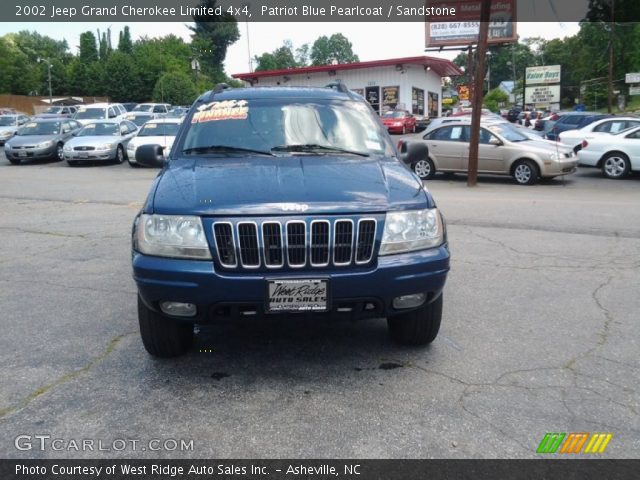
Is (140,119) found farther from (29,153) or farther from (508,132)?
(508,132)

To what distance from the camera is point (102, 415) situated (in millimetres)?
3314

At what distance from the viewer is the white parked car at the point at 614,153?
15.5 metres

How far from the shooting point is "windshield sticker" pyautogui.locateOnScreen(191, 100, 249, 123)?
479cm

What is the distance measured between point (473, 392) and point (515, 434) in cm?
49

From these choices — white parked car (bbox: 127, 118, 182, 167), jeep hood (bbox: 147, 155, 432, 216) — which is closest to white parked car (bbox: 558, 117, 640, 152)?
white parked car (bbox: 127, 118, 182, 167)

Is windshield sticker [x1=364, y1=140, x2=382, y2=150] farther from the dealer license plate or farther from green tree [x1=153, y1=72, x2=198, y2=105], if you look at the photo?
green tree [x1=153, y1=72, x2=198, y2=105]

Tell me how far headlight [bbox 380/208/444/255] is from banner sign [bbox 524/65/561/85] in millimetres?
44919

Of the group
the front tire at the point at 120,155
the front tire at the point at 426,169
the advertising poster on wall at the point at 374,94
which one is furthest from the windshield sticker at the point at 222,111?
the advertising poster on wall at the point at 374,94

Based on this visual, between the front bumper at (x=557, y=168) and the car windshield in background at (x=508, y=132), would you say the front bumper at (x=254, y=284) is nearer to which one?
the front bumper at (x=557, y=168)

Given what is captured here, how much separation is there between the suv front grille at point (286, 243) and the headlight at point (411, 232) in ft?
0.69

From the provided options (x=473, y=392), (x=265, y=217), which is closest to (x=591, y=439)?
(x=473, y=392)

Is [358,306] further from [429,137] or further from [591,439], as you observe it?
[429,137]

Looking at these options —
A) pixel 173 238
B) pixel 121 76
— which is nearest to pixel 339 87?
pixel 173 238

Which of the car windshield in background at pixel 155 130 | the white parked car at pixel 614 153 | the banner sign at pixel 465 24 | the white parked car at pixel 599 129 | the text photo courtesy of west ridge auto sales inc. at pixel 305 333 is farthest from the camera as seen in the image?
the banner sign at pixel 465 24
